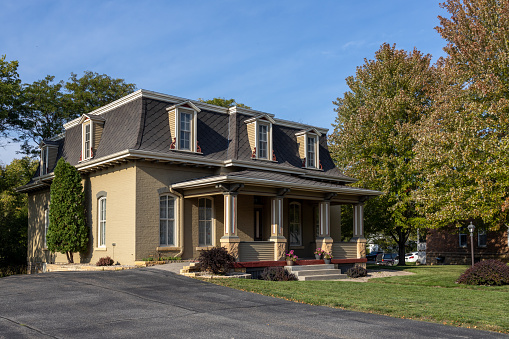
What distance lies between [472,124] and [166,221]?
13.2 metres

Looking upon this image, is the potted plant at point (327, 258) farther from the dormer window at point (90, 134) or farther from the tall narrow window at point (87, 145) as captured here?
the tall narrow window at point (87, 145)

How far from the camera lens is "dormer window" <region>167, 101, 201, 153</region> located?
67.0 feet

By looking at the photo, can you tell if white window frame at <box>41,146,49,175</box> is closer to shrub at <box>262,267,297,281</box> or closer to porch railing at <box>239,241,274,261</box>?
porch railing at <box>239,241,274,261</box>

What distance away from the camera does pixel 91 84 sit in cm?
3903

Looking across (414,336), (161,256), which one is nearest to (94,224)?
(161,256)

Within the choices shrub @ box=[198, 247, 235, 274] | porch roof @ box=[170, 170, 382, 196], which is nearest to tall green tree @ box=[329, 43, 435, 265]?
porch roof @ box=[170, 170, 382, 196]

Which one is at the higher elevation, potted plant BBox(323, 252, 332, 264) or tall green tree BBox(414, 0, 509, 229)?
tall green tree BBox(414, 0, 509, 229)

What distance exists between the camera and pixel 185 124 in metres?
20.8

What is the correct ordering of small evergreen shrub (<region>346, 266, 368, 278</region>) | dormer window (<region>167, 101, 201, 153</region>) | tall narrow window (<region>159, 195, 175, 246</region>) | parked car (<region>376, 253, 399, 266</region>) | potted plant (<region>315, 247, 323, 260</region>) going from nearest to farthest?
tall narrow window (<region>159, 195, 175, 246</region>)
dormer window (<region>167, 101, 201, 153</region>)
small evergreen shrub (<region>346, 266, 368, 278</region>)
potted plant (<region>315, 247, 323, 260</region>)
parked car (<region>376, 253, 399, 266</region>)

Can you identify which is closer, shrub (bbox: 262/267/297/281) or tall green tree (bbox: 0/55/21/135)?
shrub (bbox: 262/267/297/281)

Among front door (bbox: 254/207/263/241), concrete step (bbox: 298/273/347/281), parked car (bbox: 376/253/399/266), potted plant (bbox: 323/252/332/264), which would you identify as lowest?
parked car (bbox: 376/253/399/266)

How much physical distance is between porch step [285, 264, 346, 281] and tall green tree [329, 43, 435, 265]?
9.83 metres

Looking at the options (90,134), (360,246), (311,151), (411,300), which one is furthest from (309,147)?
(411,300)

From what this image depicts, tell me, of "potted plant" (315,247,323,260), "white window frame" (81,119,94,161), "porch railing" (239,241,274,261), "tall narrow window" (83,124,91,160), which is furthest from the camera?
"tall narrow window" (83,124,91,160)
